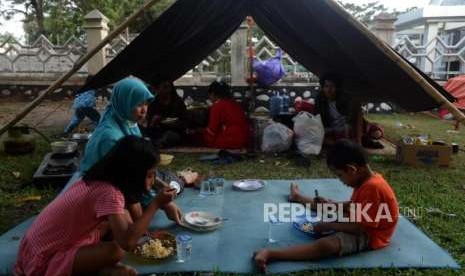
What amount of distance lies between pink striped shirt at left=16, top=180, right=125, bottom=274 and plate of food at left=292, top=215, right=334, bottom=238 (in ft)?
5.19

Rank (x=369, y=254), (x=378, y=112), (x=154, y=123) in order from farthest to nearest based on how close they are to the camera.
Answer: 1. (x=378, y=112)
2. (x=154, y=123)
3. (x=369, y=254)

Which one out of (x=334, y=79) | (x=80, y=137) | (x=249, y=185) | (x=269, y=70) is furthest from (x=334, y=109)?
(x=80, y=137)

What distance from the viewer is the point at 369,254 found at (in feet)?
9.55

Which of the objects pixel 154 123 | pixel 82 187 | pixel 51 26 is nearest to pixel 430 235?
pixel 82 187

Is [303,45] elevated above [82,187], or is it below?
above

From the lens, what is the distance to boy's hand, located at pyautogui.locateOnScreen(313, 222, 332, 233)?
293 centimetres

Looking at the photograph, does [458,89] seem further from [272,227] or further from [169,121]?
[272,227]

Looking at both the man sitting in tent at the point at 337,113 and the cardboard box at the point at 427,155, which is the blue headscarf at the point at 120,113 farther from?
the cardboard box at the point at 427,155

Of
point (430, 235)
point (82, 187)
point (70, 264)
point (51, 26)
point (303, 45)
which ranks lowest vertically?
point (430, 235)

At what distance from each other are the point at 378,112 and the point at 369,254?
8.18m

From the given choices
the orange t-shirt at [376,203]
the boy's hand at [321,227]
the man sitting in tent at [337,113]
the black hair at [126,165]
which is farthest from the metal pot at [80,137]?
the orange t-shirt at [376,203]

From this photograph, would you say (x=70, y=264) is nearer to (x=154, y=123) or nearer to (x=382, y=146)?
(x=154, y=123)

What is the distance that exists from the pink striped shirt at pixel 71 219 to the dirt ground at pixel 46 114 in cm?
604

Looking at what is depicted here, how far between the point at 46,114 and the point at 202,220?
26.1ft
